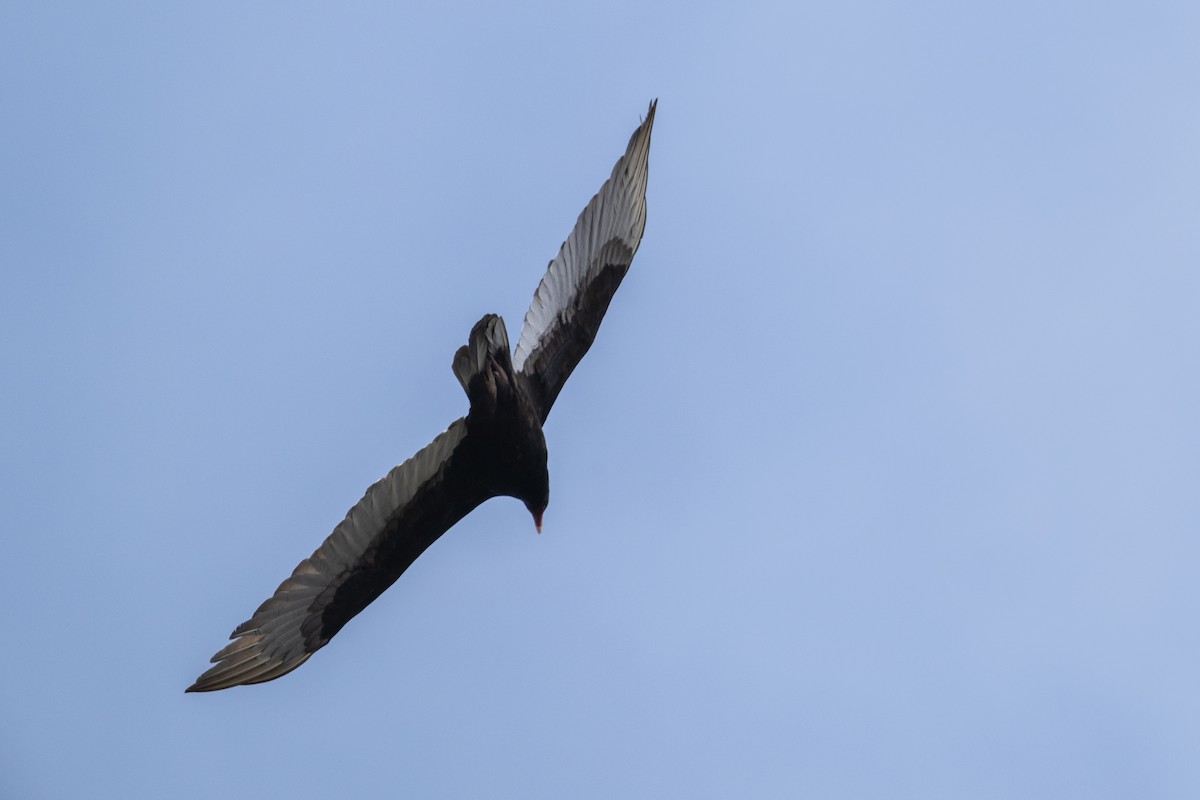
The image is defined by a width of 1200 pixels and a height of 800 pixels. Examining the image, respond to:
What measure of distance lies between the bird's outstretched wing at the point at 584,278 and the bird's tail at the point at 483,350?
0.96 meters

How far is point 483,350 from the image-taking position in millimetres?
7723

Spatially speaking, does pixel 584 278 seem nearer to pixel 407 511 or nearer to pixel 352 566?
pixel 407 511

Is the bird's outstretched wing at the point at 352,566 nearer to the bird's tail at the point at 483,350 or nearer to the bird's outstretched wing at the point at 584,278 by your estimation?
the bird's tail at the point at 483,350

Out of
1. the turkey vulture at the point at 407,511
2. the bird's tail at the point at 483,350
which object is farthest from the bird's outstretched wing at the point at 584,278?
the bird's tail at the point at 483,350

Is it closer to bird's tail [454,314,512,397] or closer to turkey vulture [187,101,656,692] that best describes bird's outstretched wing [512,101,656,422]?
turkey vulture [187,101,656,692]

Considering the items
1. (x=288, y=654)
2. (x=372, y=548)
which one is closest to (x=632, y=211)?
(x=372, y=548)

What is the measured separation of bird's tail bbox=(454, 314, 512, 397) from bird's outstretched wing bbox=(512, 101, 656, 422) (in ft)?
3.14

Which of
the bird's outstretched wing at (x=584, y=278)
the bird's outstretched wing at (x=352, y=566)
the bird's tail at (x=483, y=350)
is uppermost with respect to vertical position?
the bird's outstretched wing at (x=584, y=278)

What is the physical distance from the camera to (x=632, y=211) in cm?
917

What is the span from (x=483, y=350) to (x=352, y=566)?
4.86ft

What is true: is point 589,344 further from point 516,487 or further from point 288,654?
point 288,654

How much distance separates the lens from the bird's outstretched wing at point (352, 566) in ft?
25.8

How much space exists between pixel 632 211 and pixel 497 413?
1925 mm

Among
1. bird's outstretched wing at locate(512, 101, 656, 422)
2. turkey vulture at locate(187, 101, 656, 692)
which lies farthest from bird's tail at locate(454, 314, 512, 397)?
bird's outstretched wing at locate(512, 101, 656, 422)
